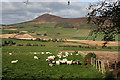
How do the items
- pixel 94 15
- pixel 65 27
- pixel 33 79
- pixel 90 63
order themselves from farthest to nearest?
pixel 65 27
pixel 90 63
pixel 94 15
pixel 33 79

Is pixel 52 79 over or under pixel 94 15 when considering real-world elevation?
under

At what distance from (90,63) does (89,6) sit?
296 inches

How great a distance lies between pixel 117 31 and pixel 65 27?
6086 inches

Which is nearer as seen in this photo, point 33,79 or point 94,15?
point 33,79

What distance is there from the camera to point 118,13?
16.6 meters

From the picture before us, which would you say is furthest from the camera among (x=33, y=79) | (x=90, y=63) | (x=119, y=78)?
(x=90, y=63)

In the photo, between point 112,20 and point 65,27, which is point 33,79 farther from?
point 65,27

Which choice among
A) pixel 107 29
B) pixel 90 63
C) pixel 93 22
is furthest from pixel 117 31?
pixel 90 63

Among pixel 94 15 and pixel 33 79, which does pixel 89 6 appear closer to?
pixel 94 15

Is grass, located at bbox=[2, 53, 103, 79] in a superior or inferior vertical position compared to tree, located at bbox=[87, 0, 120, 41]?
inferior

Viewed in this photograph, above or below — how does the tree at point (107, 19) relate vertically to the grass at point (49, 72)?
above

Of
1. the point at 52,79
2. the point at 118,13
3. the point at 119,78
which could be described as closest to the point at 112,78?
the point at 119,78

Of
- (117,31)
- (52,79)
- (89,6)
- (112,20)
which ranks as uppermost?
(89,6)

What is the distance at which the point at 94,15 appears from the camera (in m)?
17.5
